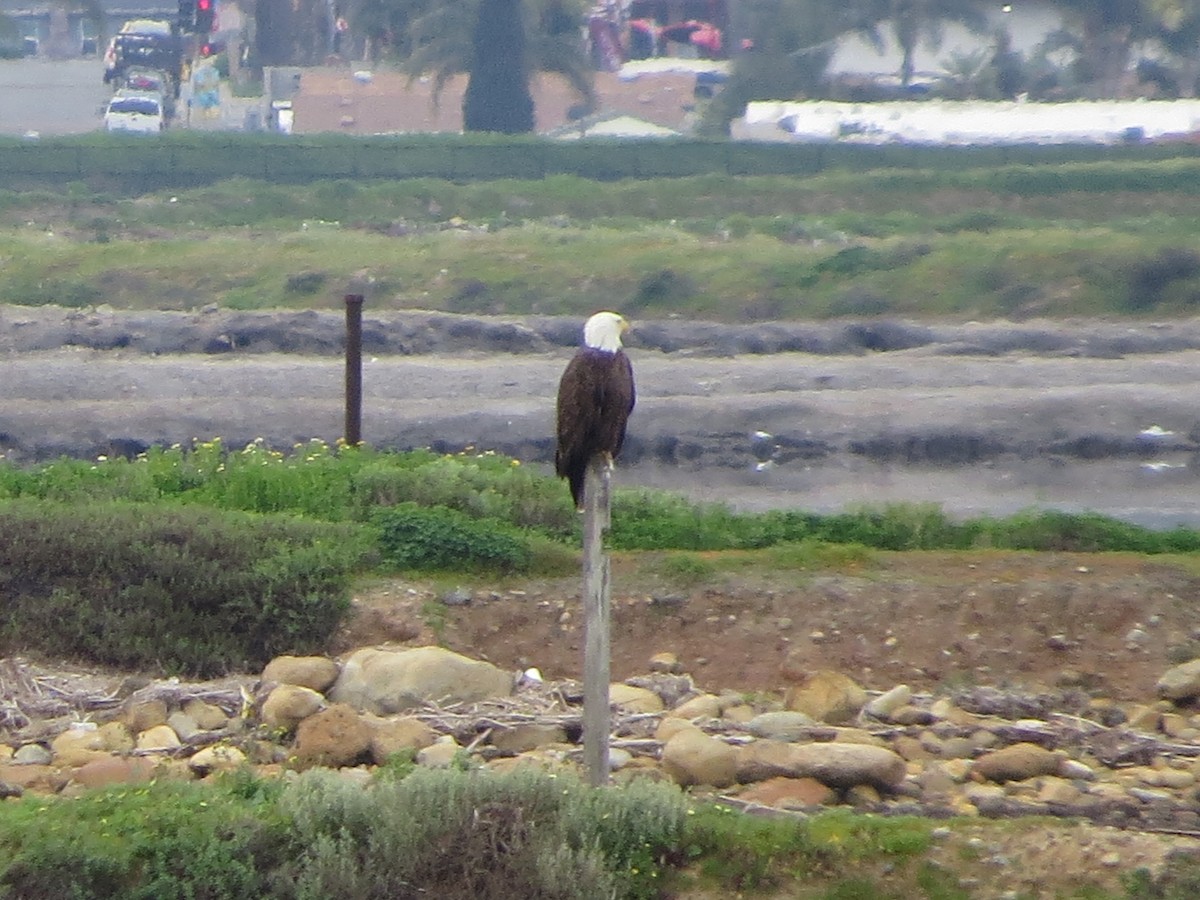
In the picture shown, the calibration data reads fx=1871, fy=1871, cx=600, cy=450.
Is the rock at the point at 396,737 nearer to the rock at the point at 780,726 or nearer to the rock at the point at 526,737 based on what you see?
the rock at the point at 526,737

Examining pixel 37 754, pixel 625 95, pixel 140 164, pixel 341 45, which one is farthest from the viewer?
pixel 341 45

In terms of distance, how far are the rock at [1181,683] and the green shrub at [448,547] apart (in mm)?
3558

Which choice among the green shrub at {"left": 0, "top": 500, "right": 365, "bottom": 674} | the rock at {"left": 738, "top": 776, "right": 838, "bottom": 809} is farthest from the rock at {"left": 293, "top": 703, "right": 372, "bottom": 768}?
the green shrub at {"left": 0, "top": 500, "right": 365, "bottom": 674}

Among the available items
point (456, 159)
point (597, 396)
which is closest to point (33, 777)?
point (597, 396)

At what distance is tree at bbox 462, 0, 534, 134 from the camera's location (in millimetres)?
43875

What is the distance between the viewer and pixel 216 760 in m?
7.75

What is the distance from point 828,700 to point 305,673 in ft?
7.93

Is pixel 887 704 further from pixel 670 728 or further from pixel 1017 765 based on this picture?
pixel 670 728

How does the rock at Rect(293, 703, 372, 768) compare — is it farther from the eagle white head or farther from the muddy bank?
the muddy bank

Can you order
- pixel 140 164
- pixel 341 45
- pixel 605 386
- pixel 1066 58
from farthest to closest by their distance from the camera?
pixel 341 45 → pixel 1066 58 → pixel 140 164 → pixel 605 386

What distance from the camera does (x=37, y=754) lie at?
8008 mm

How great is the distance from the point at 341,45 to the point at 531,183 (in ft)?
94.0

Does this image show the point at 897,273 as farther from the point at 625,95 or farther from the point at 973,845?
the point at 625,95

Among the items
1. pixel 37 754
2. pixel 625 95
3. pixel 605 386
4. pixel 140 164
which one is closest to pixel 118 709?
pixel 37 754
